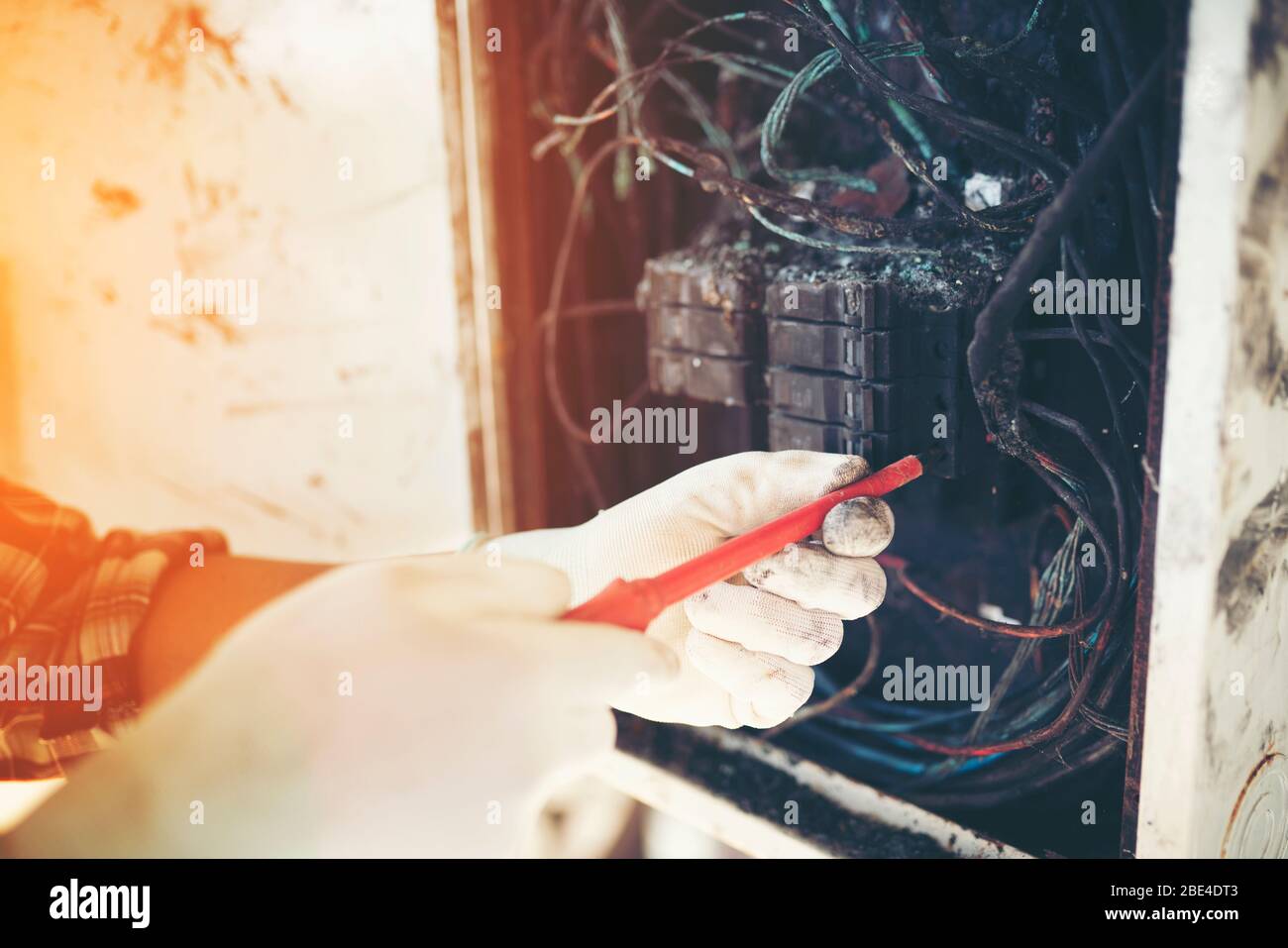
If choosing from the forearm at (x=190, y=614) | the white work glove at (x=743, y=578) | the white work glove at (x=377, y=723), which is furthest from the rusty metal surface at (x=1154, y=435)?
the forearm at (x=190, y=614)

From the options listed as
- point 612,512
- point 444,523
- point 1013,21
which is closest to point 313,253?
point 444,523

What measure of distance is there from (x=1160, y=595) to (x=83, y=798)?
727mm

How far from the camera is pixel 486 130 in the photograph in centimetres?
102

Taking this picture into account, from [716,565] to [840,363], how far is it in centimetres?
22

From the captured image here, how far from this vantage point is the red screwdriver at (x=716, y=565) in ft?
1.99

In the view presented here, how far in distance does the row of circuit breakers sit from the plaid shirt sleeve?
0.56 metres

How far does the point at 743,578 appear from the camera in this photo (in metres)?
0.75

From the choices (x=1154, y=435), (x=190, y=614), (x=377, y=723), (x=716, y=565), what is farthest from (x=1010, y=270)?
(x=190, y=614)

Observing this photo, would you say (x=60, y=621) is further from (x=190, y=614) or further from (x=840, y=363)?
(x=840, y=363)

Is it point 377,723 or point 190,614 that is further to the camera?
point 190,614

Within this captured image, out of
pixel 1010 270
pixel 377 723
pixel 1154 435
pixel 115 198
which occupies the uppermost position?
pixel 115 198

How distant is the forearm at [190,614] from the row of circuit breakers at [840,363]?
1.58 feet
